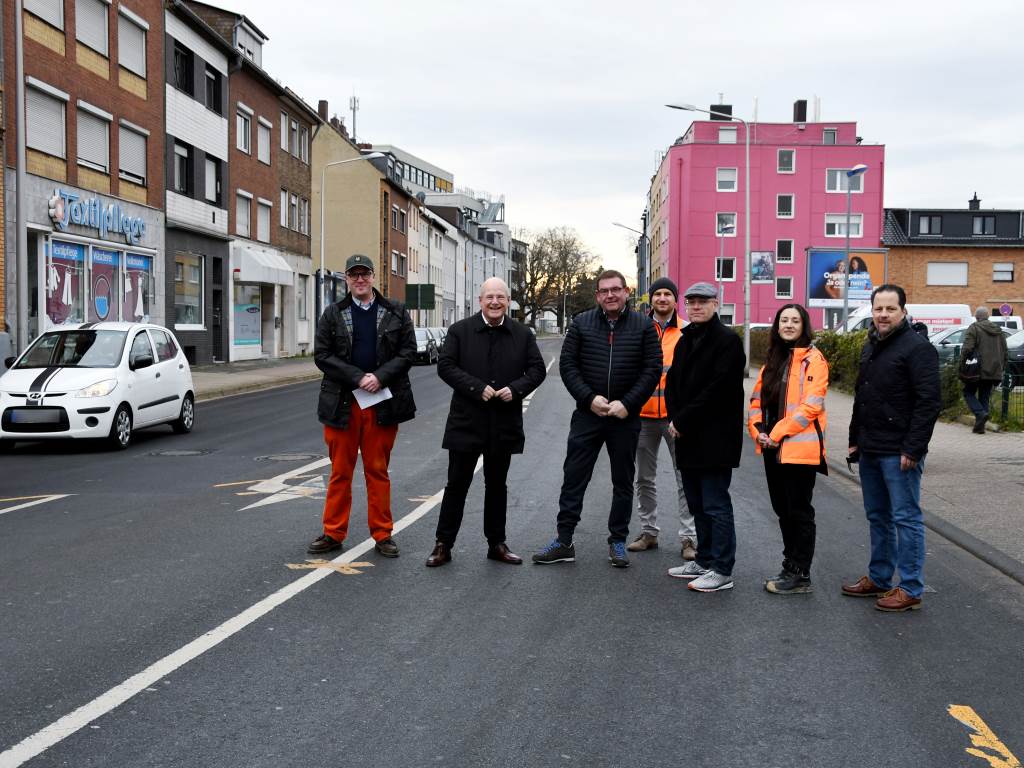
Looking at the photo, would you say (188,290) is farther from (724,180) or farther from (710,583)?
(724,180)

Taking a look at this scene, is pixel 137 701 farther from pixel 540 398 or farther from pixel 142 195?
pixel 142 195

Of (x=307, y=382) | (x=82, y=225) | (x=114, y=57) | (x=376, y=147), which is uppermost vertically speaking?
(x=376, y=147)

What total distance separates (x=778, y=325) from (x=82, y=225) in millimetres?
22854

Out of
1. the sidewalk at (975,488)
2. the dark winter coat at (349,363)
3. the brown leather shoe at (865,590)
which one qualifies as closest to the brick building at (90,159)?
the sidewalk at (975,488)

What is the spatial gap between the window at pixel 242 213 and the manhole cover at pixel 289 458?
2655 cm

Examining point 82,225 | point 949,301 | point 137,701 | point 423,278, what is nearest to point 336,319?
point 137,701

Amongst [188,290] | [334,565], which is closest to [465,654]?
[334,565]

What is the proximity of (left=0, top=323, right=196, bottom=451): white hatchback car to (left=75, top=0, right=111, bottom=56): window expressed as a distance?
46.2ft

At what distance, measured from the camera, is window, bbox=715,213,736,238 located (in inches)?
2717

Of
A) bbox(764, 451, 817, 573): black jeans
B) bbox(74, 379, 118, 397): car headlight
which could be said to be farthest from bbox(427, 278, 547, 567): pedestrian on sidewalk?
bbox(74, 379, 118, 397): car headlight

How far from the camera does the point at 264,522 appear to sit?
8.25m

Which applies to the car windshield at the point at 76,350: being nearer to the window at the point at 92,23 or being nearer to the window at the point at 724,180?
the window at the point at 92,23

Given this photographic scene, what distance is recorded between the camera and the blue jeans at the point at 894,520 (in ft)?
19.7

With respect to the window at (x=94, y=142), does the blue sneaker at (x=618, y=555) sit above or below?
below
